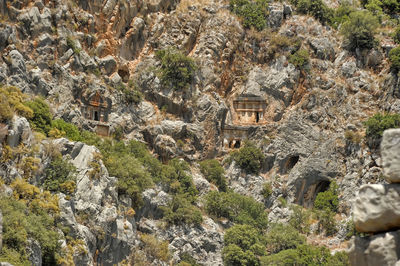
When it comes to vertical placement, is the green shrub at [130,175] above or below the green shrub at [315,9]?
below

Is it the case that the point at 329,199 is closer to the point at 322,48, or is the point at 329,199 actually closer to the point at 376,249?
the point at 322,48

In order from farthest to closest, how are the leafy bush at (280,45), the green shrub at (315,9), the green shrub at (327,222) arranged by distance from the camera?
the green shrub at (315,9)
the leafy bush at (280,45)
the green shrub at (327,222)

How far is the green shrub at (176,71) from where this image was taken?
6072cm

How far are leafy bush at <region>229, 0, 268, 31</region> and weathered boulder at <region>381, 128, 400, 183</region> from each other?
2345 inches

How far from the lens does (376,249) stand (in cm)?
1011

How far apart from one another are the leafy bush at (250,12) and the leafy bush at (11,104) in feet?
110

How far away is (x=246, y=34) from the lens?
6788 cm

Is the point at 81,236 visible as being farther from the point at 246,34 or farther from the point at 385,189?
the point at 246,34

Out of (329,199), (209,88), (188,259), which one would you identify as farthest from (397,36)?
(188,259)

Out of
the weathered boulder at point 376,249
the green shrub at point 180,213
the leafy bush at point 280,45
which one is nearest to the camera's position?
the weathered boulder at point 376,249

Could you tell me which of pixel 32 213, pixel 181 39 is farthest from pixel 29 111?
pixel 181 39

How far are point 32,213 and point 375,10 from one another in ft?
191

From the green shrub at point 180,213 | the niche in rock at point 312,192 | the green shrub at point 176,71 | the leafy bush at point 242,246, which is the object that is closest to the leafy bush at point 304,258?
the leafy bush at point 242,246

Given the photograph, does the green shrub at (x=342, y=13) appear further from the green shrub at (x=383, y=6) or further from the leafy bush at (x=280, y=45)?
the leafy bush at (x=280, y=45)
